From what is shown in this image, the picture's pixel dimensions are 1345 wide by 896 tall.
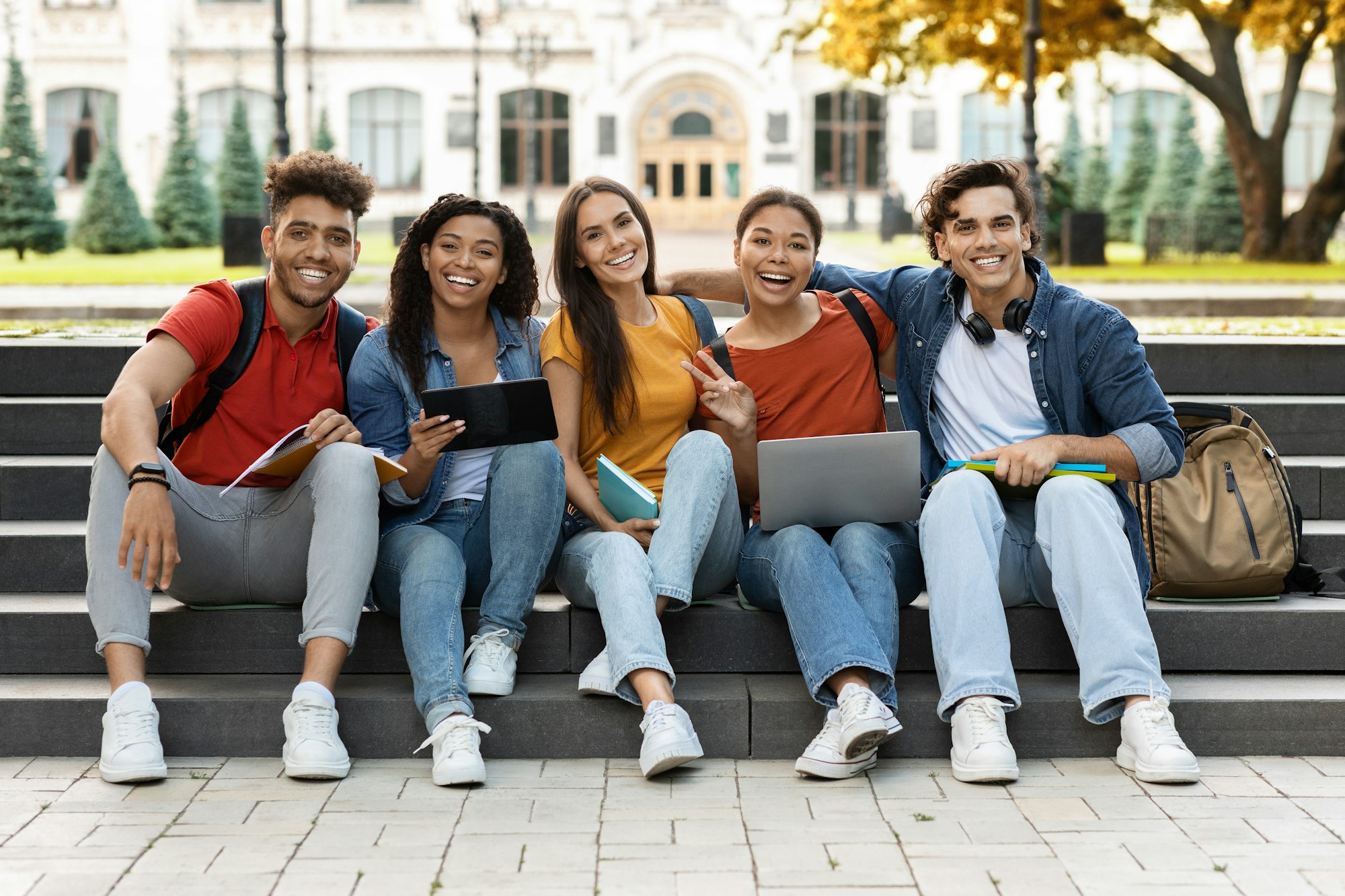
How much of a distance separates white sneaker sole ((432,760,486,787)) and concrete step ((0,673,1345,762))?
0.26 meters

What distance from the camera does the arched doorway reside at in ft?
127

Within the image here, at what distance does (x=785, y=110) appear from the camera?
3797 cm

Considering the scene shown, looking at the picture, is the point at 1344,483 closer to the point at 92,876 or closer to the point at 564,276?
the point at 564,276

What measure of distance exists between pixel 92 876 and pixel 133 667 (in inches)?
28.7

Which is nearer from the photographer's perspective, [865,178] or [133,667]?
[133,667]

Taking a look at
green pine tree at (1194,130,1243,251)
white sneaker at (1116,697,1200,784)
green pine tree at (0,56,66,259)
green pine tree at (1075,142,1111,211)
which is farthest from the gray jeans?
green pine tree at (1075,142,1111,211)

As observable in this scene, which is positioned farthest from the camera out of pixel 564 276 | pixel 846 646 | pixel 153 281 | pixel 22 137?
pixel 22 137

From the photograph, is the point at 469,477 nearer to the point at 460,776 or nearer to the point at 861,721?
the point at 460,776

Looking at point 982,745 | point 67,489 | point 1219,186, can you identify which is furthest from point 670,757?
point 1219,186

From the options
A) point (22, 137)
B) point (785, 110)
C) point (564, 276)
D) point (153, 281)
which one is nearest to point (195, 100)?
point (22, 137)

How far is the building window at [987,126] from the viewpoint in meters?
37.9

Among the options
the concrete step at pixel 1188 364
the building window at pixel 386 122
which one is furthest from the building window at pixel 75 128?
the concrete step at pixel 1188 364

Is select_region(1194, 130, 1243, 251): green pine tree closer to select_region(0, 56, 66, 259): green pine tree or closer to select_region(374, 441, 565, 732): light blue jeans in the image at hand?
select_region(0, 56, 66, 259): green pine tree

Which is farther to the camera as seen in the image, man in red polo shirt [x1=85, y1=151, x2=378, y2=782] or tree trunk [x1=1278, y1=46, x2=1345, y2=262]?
tree trunk [x1=1278, y1=46, x2=1345, y2=262]
